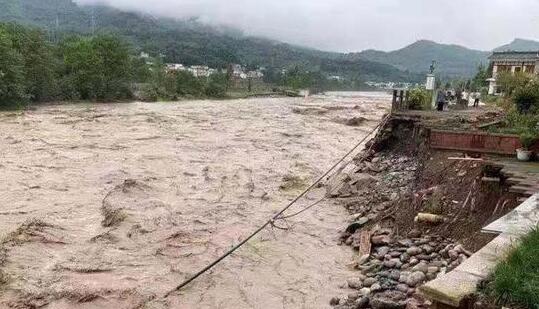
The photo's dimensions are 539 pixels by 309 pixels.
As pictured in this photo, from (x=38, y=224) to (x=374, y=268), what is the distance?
7336 mm

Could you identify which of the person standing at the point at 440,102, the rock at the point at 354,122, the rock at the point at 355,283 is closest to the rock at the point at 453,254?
the rock at the point at 355,283

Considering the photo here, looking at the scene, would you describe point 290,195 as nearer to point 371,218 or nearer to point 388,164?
point 388,164

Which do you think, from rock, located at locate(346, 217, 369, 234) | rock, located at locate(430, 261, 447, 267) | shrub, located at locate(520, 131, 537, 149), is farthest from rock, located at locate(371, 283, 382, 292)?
shrub, located at locate(520, 131, 537, 149)

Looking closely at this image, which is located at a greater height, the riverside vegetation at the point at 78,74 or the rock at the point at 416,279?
the riverside vegetation at the point at 78,74

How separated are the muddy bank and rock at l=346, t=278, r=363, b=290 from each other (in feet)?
0.07

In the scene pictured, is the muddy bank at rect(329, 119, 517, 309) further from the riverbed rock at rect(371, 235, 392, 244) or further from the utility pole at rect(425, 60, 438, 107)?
the utility pole at rect(425, 60, 438, 107)

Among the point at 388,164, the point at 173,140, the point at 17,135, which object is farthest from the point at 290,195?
the point at 17,135

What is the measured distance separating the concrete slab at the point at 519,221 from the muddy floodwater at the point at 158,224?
2.90 m

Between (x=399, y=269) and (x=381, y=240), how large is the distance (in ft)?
4.49

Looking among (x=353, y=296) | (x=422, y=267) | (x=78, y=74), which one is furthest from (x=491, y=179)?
(x=78, y=74)

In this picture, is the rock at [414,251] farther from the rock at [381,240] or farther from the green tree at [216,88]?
the green tree at [216,88]

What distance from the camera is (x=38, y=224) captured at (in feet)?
34.9

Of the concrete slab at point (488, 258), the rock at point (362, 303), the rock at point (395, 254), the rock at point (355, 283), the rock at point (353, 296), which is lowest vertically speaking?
the rock at point (355, 283)

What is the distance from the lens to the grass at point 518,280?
417 centimetres
